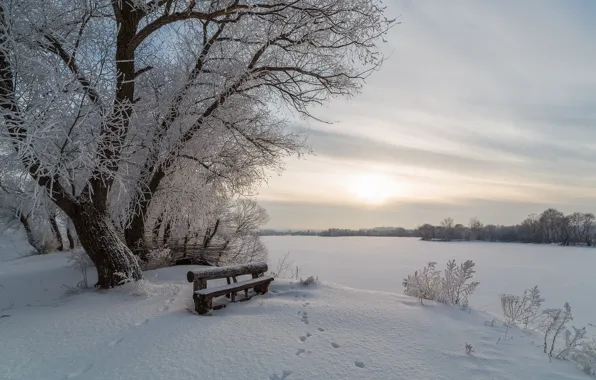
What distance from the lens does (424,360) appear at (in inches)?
155

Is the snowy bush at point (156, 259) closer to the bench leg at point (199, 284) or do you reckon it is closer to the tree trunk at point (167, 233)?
the tree trunk at point (167, 233)

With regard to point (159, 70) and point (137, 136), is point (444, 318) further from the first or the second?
point (159, 70)

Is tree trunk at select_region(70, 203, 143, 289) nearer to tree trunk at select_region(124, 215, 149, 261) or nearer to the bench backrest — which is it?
the bench backrest

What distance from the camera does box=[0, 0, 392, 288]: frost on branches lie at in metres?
4.88

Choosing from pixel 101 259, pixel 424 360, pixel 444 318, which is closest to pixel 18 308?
pixel 101 259

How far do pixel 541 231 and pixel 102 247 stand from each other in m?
82.9

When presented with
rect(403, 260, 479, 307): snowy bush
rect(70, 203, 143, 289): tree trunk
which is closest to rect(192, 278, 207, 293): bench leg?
rect(70, 203, 143, 289): tree trunk

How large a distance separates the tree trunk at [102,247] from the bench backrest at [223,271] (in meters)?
1.76

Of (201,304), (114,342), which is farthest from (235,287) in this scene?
(114,342)

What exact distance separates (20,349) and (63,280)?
528 centimetres

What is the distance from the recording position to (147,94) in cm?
895

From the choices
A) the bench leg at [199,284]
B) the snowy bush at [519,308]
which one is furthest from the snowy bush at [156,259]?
the snowy bush at [519,308]

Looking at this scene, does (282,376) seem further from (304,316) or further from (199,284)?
(199,284)

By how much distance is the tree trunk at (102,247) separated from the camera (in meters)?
6.59
